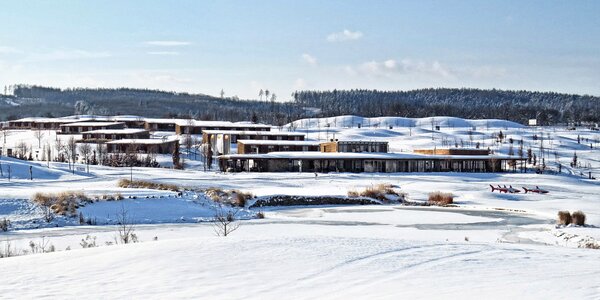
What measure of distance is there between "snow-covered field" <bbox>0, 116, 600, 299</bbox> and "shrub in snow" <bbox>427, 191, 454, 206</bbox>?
89 cm

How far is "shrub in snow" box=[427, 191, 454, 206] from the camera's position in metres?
39.6

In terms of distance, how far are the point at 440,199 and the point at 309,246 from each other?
91.4 ft

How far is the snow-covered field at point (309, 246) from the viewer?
10.7m

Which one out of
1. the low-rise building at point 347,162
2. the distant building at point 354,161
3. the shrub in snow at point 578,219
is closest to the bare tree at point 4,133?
the low-rise building at point 347,162

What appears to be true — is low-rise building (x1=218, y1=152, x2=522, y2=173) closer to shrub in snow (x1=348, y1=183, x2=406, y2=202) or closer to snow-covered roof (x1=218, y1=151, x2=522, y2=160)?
snow-covered roof (x1=218, y1=151, x2=522, y2=160)

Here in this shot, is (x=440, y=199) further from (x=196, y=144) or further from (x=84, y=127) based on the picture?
(x=84, y=127)

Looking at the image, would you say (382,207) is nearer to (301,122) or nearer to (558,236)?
(558,236)

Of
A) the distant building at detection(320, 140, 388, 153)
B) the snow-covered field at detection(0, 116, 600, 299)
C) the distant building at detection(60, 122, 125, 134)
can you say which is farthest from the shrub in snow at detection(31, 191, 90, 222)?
the distant building at detection(60, 122, 125, 134)

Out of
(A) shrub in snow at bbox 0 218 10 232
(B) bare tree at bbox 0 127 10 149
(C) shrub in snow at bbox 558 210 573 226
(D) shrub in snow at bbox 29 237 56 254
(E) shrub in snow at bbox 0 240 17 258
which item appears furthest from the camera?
(B) bare tree at bbox 0 127 10 149

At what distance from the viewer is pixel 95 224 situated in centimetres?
2773

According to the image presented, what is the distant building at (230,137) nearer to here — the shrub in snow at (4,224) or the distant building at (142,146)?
the distant building at (142,146)

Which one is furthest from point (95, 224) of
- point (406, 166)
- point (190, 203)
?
point (406, 166)

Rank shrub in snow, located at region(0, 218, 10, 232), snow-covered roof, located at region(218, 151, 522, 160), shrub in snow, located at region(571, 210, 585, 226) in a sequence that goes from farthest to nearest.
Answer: snow-covered roof, located at region(218, 151, 522, 160) < shrub in snow, located at region(571, 210, 585, 226) < shrub in snow, located at region(0, 218, 10, 232)

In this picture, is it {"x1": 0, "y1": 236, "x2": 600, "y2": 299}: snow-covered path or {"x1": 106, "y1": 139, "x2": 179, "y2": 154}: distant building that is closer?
{"x1": 0, "y1": 236, "x2": 600, "y2": 299}: snow-covered path
